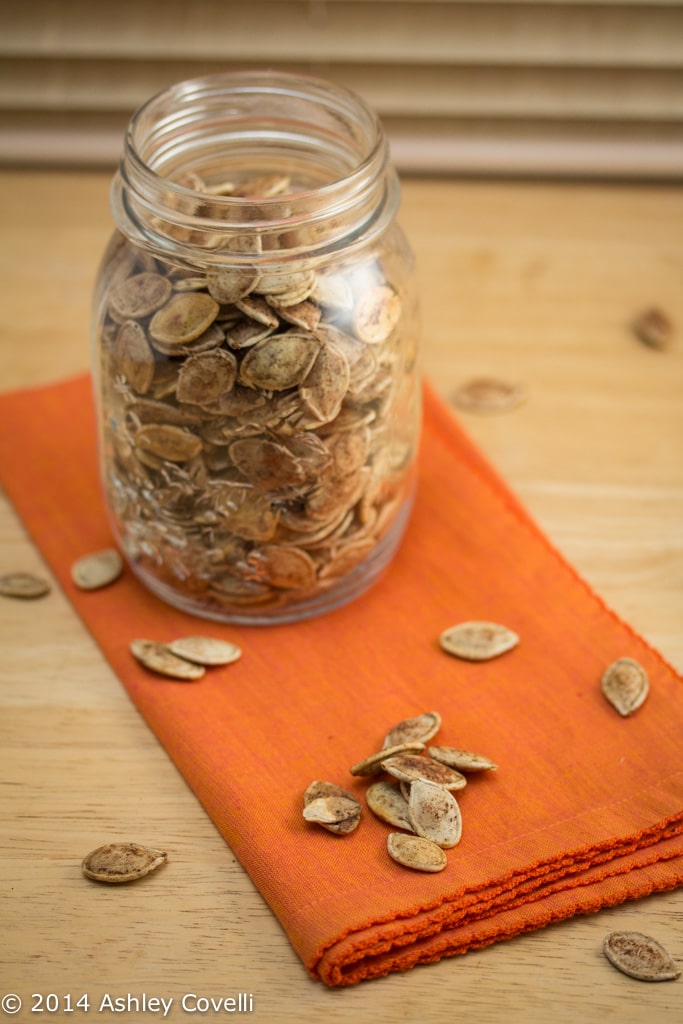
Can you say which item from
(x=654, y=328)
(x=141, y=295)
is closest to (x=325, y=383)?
(x=141, y=295)

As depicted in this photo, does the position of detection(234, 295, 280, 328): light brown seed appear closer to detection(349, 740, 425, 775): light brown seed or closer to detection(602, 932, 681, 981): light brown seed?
detection(349, 740, 425, 775): light brown seed

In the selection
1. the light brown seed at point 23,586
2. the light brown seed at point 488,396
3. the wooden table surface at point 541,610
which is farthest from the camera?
the light brown seed at point 488,396

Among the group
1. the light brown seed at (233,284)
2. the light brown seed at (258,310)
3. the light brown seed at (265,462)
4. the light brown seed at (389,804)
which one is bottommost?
the light brown seed at (389,804)

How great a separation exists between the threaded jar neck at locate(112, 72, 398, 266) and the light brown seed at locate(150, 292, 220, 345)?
0.09 ft

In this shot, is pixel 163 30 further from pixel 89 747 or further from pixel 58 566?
pixel 89 747

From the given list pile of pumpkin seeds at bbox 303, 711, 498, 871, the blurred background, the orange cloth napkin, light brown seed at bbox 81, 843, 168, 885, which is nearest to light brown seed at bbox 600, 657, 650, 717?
the orange cloth napkin

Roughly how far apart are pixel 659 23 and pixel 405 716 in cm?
95

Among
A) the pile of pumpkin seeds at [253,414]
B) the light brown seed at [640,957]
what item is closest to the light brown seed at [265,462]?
the pile of pumpkin seeds at [253,414]

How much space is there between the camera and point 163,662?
0.86m

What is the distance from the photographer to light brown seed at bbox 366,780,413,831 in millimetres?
749

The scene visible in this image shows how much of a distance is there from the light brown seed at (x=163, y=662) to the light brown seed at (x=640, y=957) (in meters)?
0.34

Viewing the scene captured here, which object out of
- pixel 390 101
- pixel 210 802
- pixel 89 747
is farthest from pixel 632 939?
pixel 390 101

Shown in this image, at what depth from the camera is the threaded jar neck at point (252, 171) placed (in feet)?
2.52

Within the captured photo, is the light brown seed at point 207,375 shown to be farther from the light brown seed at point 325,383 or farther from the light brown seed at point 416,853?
the light brown seed at point 416,853
